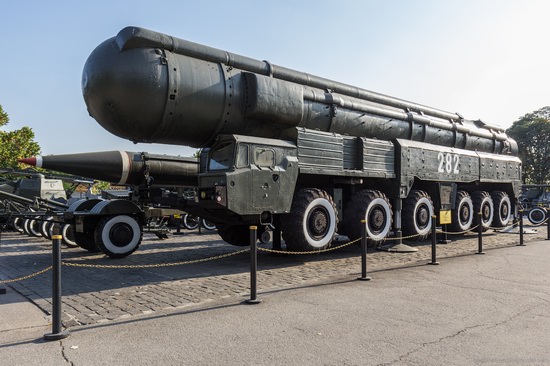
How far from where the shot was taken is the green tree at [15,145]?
93.1 feet

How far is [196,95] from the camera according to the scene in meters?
7.82

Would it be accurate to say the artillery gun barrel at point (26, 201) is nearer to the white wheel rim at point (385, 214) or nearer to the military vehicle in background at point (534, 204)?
the white wheel rim at point (385, 214)

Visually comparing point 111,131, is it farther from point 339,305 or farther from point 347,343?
point 347,343

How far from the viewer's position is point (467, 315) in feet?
16.6

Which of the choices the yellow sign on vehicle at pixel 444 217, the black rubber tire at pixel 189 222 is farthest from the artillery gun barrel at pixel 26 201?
the yellow sign on vehicle at pixel 444 217

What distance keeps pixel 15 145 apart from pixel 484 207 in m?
29.2

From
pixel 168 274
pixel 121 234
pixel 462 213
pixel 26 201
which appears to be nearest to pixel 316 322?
pixel 168 274

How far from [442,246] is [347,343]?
888 centimetres

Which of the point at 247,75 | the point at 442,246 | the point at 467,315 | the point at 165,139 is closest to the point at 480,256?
the point at 442,246

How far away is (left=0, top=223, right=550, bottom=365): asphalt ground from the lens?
3768 mm

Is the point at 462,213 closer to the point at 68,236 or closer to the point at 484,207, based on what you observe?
the point at 484,207

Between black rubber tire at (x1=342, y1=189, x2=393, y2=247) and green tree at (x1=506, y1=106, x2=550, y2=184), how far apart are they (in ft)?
147

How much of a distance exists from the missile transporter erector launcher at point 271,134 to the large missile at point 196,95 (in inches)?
0.8

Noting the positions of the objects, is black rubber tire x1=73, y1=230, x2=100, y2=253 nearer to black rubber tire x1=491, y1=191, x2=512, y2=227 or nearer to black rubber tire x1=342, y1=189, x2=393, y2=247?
black rubber tire x1=342, y1=189, x2=393, y2=247
